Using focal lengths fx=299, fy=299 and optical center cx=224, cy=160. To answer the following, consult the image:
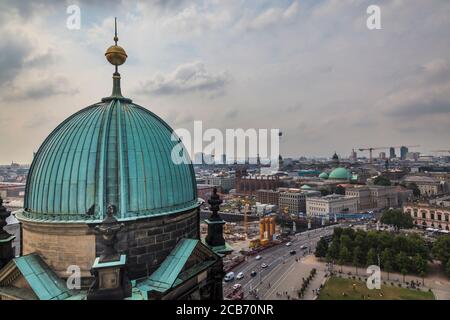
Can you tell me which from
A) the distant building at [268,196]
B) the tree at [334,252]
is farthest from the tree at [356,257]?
the distant building at [268,196]

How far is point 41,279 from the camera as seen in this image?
12.0 meters

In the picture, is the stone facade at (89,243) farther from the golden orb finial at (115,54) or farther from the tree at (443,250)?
the tree at (443,250)

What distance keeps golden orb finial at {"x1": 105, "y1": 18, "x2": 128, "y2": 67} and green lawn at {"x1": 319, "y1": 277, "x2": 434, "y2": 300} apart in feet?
156

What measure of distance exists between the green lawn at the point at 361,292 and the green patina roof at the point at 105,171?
4466 centimetres

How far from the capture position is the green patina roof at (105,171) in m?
12.3

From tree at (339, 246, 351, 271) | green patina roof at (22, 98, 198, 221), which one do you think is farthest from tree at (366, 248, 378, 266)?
green patina roof at (22, 98, 198, 221)

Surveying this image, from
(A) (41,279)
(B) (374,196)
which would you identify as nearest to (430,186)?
(B) (374,196)

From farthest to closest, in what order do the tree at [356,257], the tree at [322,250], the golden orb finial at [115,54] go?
the tree at [322,250] < the tree at [356,257] < the golden orb finial at [115,54]

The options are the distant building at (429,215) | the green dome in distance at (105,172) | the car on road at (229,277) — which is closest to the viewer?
the green dome in distance at (105,172)

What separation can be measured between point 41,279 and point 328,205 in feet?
389

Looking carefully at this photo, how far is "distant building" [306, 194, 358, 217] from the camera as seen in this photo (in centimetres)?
11969

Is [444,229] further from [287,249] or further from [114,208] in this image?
[114,208]

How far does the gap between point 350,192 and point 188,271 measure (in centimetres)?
13580
